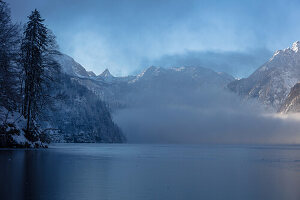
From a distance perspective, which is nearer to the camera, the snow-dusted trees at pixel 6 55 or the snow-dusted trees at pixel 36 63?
the snow-dusted trees at pixel 6 55

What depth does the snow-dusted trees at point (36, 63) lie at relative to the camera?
1609 inches

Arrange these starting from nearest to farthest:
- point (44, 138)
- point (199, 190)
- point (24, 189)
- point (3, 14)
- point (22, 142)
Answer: point (24, 189)
point (199, 190)
point (3, 14)
point (22, 142)
point (44, 138)

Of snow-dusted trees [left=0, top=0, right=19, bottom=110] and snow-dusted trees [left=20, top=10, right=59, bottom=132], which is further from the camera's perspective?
snow-dusted trees [left=20, top=10, right=59, bottom=132]

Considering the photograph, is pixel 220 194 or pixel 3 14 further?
pixel 3 14

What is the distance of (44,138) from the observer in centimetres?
4306

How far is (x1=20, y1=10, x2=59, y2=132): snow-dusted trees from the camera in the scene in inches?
1609

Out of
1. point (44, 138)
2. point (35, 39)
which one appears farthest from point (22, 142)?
point (35, 39)

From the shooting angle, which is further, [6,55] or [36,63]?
[36,63]

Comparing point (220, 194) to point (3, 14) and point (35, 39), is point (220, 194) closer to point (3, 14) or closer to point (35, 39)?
point (3, 14)

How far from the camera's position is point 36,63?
1665 inches

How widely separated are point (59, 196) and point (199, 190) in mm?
4022

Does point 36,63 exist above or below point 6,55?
above

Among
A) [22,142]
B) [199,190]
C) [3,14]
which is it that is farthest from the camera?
[22,142]

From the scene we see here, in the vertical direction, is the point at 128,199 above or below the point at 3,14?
below
